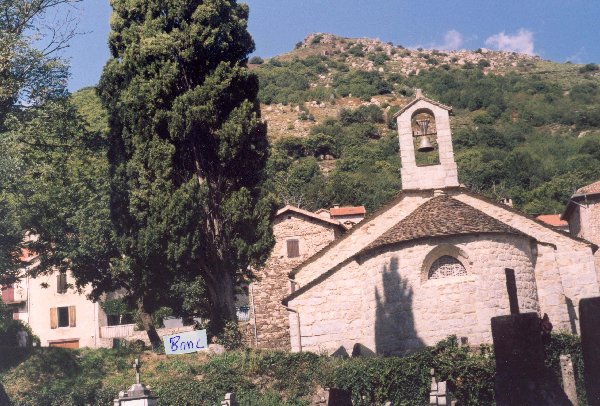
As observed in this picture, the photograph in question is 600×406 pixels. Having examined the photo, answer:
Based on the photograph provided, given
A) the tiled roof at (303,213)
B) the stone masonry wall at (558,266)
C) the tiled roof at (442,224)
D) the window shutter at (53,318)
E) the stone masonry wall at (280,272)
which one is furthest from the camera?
the window shutter at (53,318)

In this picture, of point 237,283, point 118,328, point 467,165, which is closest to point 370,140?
point 467,165

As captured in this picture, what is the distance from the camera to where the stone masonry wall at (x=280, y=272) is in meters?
35.4

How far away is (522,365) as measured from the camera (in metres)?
3.91

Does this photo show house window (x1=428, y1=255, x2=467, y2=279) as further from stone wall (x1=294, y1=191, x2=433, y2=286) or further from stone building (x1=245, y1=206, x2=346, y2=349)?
stone building (x1=245, y1=206, x2=346, y2=349)

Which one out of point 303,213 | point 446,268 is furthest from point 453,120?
point 446,268

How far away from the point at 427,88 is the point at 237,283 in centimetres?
10321

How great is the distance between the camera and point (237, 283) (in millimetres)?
24594

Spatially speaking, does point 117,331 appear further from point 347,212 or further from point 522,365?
point 522,365

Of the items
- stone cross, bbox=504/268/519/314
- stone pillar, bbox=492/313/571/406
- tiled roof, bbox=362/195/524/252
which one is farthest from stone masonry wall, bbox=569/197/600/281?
stone pillar, bbox=492/313/571/406

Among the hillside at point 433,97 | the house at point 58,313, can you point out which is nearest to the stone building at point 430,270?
the hillside at point 433,97

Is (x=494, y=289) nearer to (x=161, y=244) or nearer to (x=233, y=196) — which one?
(x=233, y=196)

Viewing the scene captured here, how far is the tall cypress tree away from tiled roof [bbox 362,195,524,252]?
4304 millimetres

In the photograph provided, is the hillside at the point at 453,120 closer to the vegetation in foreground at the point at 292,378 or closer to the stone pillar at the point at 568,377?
the vegetation in foreground at the point at 292,378

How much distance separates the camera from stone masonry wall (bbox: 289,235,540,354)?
68.2 ft
